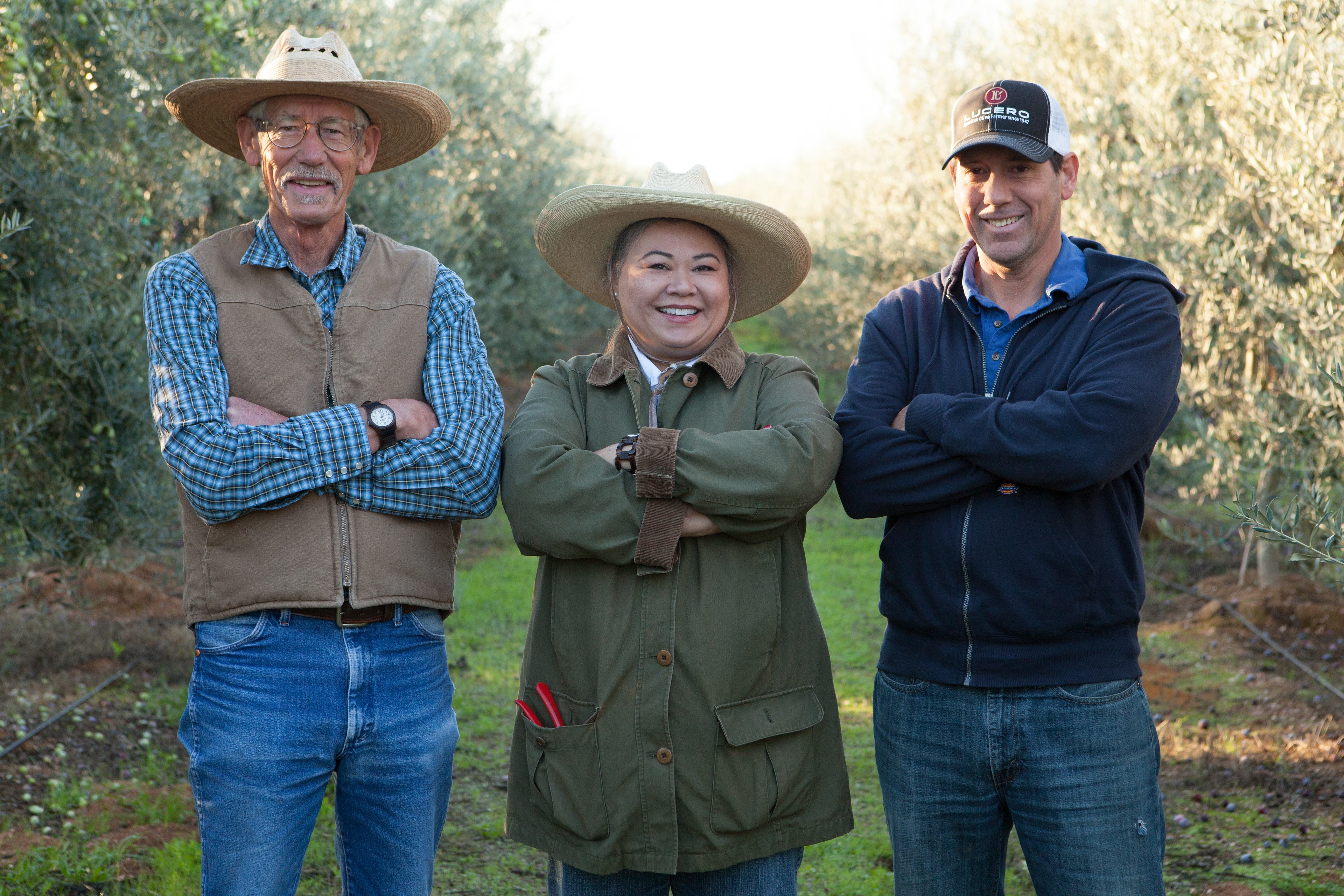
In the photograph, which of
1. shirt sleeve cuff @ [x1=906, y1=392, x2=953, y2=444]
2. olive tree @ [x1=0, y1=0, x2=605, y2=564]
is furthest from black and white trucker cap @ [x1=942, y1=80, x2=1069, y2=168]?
olive tree @ [x1=0, y1=0, x2=605, y2=564]

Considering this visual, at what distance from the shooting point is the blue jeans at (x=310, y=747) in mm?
2709

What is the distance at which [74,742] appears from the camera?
5.94 meters

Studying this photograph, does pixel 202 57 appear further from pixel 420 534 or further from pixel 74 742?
pixel 420 534

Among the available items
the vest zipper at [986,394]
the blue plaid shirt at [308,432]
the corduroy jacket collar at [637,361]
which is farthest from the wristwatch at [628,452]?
the vest zipper at [986,394]

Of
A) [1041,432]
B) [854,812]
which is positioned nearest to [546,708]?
[1041,432]

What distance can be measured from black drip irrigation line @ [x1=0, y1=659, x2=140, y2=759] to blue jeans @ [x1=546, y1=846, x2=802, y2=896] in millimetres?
3891

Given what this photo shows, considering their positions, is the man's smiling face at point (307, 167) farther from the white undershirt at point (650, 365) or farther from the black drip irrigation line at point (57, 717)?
the black drip irrigation line at point (57, 717)

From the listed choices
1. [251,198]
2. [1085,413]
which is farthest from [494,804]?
[251,198]

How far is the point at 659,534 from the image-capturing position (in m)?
2.73

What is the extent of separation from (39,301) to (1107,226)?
6.62 metres

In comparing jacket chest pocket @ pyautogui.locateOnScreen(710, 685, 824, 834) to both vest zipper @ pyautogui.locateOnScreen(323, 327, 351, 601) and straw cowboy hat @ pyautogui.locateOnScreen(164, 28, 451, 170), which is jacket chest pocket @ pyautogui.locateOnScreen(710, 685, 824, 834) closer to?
vest zipper @ pyautogui.locateOnScreen(323, 327, 351, 601)

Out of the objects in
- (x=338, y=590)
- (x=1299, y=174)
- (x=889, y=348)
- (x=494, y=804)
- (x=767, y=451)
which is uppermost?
Answer: (x=1299, y=174)

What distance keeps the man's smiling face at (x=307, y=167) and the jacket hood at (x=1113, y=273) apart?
168 cm

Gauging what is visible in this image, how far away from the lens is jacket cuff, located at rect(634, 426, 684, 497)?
272 cm
